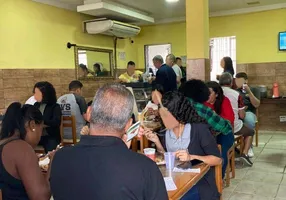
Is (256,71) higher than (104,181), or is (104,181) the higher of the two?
(256,71)

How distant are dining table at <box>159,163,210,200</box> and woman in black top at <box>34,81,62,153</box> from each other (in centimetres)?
208

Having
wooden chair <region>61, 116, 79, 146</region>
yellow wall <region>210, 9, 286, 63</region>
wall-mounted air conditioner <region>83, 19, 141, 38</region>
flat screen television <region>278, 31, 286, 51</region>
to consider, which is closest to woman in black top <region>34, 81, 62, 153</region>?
wooden chair <region>61, 116, 79, 146</region>

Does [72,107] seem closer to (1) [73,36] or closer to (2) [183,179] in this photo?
(1) [73,36]

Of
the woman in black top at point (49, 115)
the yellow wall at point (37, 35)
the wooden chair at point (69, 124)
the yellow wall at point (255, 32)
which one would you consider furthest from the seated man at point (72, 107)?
the yellow wall at point (255, 32)

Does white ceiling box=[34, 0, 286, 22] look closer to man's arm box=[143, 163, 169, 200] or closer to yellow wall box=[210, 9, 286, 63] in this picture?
yellow wall box=[210, 9, 286, 63]

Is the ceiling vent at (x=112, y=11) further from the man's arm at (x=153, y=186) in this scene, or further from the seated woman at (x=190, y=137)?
the man's arm at (x=153, y=186)

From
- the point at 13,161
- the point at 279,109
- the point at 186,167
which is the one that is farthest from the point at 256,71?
the point at 13,161

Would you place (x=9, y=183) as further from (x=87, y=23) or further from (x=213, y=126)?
(x=87, y=23)

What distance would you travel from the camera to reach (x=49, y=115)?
12.0ft

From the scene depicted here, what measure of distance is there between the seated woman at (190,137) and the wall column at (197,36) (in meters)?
2.17

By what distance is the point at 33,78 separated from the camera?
192 inches

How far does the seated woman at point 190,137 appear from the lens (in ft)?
6.43

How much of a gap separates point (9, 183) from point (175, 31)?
601 centimetres

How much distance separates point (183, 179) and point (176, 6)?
4826mm
